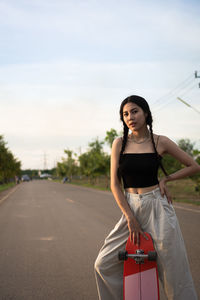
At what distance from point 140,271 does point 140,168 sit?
28.3 inches

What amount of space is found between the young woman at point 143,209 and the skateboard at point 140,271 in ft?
0.17

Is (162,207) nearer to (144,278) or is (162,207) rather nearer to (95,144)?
(144,278)

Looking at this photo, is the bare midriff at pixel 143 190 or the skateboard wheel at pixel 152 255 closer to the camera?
the skateboard wheel at pixel 152 255

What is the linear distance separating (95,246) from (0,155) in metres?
31.7

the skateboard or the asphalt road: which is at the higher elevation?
the skateboard

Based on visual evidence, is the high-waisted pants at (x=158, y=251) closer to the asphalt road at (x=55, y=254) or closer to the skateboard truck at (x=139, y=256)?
the skateboard truck at (x=139, y=256)

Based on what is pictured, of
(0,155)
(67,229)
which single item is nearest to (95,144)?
(0,155)

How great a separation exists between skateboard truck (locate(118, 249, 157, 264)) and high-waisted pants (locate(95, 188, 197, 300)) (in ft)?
0.21

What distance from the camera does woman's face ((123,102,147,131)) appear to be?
2.53 m

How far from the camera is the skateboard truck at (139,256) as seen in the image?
2273mm

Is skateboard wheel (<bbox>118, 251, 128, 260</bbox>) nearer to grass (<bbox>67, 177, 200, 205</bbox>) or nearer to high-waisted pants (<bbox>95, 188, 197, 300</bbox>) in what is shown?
high-waisted pants (<bbox>95, 188, 197, 300</bbox>)

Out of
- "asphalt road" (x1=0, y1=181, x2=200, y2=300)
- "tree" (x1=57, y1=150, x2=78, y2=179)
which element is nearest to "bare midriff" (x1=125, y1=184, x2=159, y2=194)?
"asphalt road" (x1=0, y1=181, x2=200, y2=300)

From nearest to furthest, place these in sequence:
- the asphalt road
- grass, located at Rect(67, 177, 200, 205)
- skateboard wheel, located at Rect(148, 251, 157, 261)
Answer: skateboard wheel, located at Rect(148, 251, 157, 261)
the asphalt road
grass, located at Rect(67, 177, 200, 205)

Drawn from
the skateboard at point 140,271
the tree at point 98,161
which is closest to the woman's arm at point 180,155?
the skateboard at point 140,271
